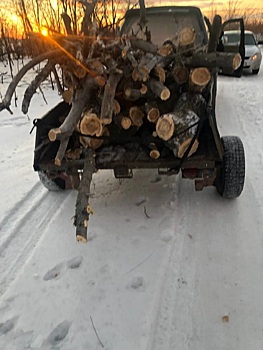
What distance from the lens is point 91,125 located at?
3277 mm

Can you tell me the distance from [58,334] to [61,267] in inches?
28.5

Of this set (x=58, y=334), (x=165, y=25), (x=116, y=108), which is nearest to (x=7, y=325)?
(x=58, y=334)

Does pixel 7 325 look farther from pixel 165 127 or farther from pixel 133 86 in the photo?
pixel 133 86

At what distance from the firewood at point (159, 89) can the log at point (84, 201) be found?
87 centimetres

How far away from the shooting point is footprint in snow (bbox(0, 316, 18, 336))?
96.5 inches

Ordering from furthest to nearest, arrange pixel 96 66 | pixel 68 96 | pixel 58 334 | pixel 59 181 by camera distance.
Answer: pixel 59 181 < pixel 68 96 < pixel 96 66 < pixel 58 334

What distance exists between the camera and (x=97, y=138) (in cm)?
348

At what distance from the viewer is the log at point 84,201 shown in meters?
2.80

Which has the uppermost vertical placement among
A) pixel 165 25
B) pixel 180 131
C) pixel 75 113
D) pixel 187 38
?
pixel 165 25

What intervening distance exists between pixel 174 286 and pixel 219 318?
1.39 feet

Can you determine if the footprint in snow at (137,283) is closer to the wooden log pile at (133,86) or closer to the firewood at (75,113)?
the wooden log pile at (133,86)

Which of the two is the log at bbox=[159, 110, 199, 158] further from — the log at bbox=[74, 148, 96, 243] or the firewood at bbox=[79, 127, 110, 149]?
the log at bbox=[74, 148, 96, 243]

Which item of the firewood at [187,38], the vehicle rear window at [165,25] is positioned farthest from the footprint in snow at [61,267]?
the vehicle rear window at [165,25]

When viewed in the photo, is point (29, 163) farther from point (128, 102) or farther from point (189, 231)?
point (189, 231)
